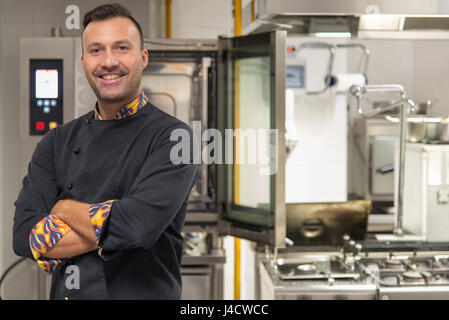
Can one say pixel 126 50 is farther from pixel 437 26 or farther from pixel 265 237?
pixel 437 26

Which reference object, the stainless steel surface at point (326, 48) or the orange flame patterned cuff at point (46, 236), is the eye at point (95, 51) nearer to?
the orange flame patterned cuff at point (46, 236)

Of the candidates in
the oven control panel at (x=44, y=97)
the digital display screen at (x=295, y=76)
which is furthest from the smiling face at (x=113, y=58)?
the digital display screen at (x=295, y=76)

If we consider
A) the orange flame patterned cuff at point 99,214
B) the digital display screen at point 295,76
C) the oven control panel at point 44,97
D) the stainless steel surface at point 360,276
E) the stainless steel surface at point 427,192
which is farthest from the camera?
the digital display screen at point 295,76

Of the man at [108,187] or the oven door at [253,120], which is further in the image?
the oven door at [253,120]

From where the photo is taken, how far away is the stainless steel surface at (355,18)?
1.53m

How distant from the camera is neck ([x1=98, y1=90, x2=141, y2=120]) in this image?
3.02 ft

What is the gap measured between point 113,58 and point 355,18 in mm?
1029

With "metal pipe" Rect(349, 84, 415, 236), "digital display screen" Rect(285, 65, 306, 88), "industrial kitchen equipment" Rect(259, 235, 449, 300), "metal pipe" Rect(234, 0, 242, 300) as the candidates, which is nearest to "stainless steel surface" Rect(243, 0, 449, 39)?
"metal pipe" Rect(234, 0, 242, 300)

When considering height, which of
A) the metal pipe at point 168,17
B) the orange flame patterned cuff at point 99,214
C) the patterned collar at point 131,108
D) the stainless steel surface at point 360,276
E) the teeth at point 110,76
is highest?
the metal pipe at point 168,17

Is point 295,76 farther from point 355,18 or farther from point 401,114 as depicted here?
point 401,114

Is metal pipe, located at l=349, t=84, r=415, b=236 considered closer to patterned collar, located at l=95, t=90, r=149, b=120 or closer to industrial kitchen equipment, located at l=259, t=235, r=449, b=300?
industrial kitchen equipment, located at l=259, t=235, r=449, b=300

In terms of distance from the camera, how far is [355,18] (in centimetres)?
173

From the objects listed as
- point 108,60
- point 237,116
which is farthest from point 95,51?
point 237,116

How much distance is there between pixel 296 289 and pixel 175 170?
764 millimetres
